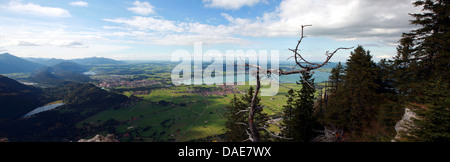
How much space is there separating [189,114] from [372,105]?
72199 millimetres

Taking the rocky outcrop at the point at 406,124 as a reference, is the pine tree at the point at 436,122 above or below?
above

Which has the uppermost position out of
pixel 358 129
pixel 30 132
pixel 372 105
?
pixel 372 105

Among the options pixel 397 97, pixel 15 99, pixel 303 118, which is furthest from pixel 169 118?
pixel 15 99

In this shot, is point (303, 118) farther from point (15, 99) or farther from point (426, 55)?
point (15, 99)

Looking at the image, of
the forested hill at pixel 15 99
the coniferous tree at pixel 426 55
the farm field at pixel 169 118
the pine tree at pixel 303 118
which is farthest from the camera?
the forested hill at pixel 15 99

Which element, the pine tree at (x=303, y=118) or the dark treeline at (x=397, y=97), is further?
the pine tree at (x=303, y=118)

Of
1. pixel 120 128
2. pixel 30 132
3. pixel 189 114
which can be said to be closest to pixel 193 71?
pixel 189 114

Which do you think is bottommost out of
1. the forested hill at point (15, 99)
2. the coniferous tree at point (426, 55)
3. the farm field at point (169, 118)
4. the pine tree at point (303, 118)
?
the farm field at point (169, 118)

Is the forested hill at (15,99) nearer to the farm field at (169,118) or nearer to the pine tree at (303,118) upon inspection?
the farm field at (169,118)

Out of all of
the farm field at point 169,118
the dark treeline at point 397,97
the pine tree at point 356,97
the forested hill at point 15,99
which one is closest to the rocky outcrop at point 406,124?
the dark treeline at point 397,97

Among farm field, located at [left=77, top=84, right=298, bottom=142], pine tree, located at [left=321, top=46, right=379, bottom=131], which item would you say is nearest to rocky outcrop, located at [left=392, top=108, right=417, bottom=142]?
pine tree, located at [left=321, top=46, right=379, bottom=131]
